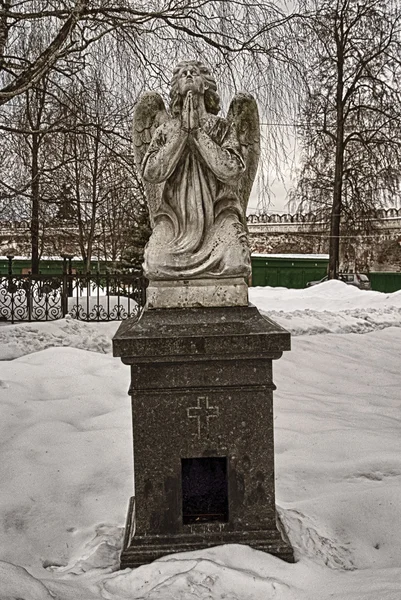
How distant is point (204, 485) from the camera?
11.0 feet

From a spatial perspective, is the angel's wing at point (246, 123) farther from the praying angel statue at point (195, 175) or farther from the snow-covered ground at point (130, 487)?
the snow-covered ground at point (130, 487)

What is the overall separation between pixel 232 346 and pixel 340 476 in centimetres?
204

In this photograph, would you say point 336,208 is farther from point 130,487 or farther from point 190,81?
point 190,81

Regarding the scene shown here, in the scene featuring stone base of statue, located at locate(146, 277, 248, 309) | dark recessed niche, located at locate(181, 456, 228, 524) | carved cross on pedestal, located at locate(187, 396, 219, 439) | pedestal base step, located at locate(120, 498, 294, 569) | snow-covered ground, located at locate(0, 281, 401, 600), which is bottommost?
snow-covered ground, located at locate(0, 281, 401, 600)

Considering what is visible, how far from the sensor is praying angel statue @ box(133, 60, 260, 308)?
3.23 meters

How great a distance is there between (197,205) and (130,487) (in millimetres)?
2251

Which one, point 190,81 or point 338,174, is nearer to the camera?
point 190,81

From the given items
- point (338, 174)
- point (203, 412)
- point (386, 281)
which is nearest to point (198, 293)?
point (203, 412)

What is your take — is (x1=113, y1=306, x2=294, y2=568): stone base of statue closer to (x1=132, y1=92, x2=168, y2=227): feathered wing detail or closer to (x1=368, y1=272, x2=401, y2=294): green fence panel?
(x1=132, y1=92, x2=168, y2=227): feathered wing detail

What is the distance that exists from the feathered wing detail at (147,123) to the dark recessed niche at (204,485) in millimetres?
1521

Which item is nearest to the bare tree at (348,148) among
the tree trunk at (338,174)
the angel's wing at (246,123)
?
the tree trunk at (338,174)

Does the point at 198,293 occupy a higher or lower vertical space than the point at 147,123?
lower

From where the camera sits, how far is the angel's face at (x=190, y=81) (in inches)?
129

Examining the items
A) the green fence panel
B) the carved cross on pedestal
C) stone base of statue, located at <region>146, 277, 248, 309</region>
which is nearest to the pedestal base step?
the carved cross on pedestal
